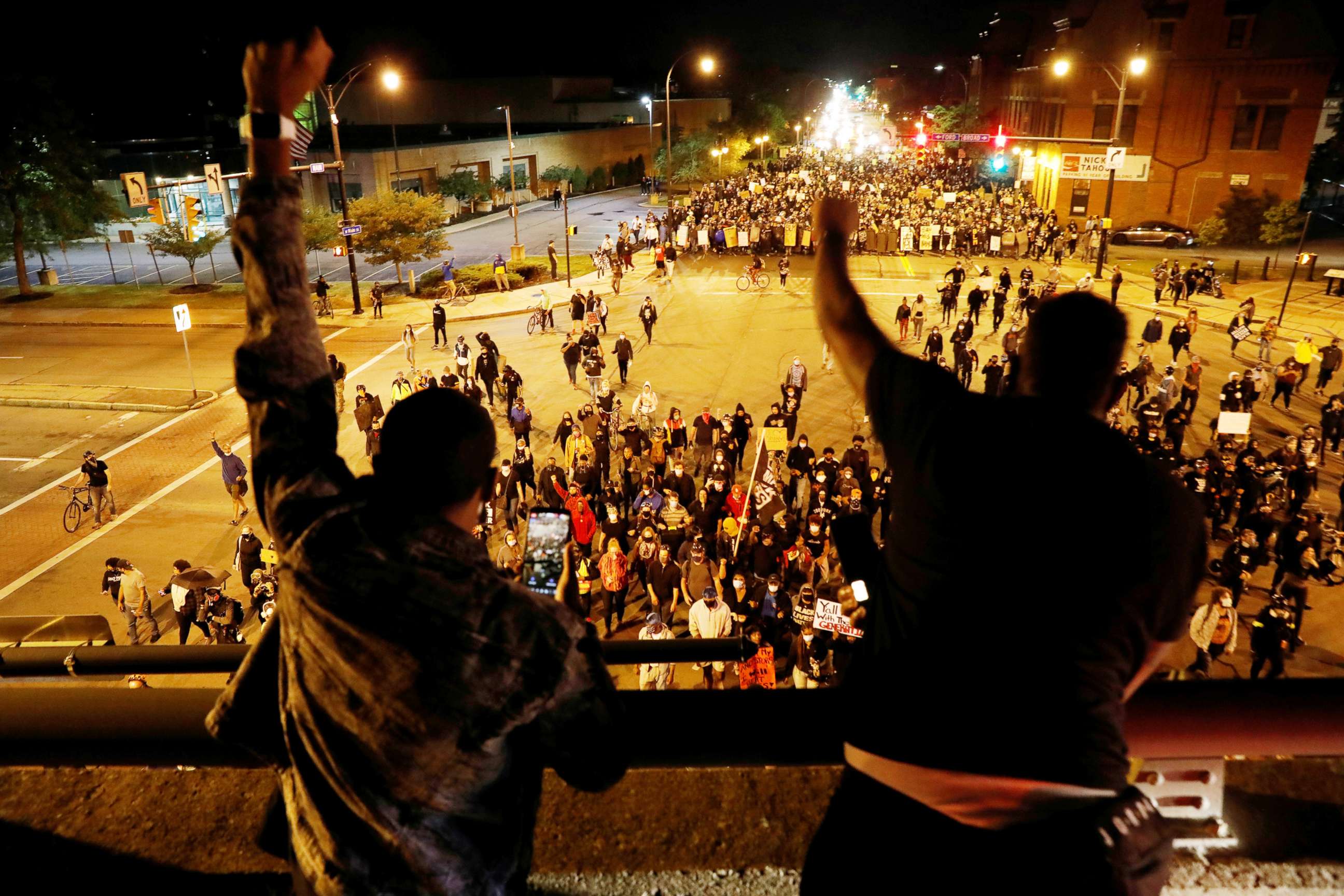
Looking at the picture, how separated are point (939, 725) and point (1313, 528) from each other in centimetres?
1372

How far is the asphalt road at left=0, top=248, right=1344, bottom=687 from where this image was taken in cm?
1471

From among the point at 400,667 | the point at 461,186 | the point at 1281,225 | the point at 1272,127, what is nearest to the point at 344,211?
the point at 461,186

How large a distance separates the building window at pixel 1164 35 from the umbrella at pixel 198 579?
49.4 m

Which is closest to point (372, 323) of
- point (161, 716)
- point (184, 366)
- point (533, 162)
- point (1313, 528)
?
point (184, 366)

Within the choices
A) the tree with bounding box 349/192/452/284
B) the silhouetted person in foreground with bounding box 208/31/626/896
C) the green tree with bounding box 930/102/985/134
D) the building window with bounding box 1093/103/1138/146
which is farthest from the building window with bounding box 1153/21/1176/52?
the silhouetted person in foreground with bounding box 208/31/626/896

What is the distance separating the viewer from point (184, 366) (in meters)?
28.8

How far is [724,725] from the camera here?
2029 millimetres

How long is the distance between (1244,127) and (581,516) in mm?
45421

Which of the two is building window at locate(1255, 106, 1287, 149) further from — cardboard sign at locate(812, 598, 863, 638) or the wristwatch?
the wristwatch

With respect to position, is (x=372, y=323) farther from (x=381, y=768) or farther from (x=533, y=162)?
(x=533, y=162)

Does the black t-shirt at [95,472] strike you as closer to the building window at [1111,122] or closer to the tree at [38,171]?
the tree at [38,171]

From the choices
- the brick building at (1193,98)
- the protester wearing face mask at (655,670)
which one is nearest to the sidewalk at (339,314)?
the protester wearing face mask at (655,670)

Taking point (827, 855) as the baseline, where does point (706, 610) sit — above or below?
below

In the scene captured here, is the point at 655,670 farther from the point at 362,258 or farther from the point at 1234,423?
the point at 362,258
